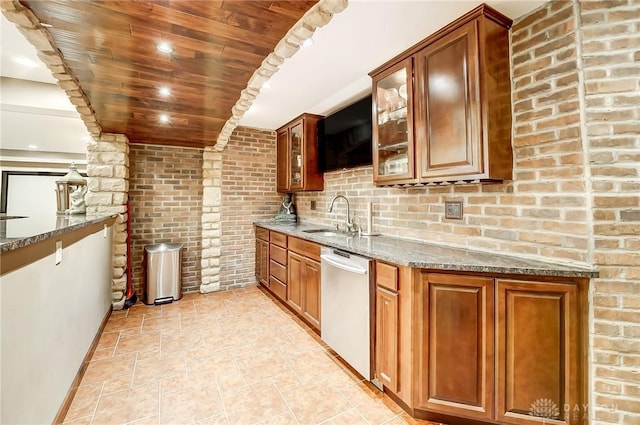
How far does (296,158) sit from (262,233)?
1188mm

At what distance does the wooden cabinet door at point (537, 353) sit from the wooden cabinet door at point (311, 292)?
59.6 inches

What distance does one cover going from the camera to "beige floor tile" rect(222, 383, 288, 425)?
1666 millimetres

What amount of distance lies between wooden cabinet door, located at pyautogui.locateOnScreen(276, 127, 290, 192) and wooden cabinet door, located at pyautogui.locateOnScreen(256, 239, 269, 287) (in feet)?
2.91

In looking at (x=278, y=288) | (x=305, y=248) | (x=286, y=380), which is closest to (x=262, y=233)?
(x=278, y=288)

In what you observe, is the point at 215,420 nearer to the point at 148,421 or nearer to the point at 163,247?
the point at 148,421

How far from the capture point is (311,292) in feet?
8.97

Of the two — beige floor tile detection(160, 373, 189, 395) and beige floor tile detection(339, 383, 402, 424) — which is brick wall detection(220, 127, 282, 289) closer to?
beige floor tile detection(160, 373, 189, 395)

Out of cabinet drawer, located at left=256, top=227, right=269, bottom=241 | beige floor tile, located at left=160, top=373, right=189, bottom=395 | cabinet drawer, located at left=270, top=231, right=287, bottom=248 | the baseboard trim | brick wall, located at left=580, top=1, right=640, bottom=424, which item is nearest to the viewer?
brick wall, located at left=580, top=1, right=640, bottom=424

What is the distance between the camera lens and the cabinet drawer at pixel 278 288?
132 inches

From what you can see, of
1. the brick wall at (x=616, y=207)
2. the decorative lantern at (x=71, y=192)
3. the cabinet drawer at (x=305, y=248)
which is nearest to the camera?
the brick wall at (x=616, y=207)

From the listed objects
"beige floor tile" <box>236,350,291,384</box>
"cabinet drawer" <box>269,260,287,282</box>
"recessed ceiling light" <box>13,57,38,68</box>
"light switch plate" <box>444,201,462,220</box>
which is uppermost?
"recessed ceiling light" <box>13,57,38,68</box>

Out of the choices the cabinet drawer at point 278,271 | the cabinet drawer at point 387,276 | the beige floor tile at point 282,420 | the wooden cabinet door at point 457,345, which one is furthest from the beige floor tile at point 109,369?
the wooden cabinet door at point 457,345

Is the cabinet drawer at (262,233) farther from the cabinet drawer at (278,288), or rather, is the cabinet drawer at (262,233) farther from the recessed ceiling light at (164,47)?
the recessed ceiling light at (164,47)

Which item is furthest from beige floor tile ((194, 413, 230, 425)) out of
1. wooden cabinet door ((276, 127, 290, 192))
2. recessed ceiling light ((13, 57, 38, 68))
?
recessed ceiling light ((13, 57, 38, 68))
